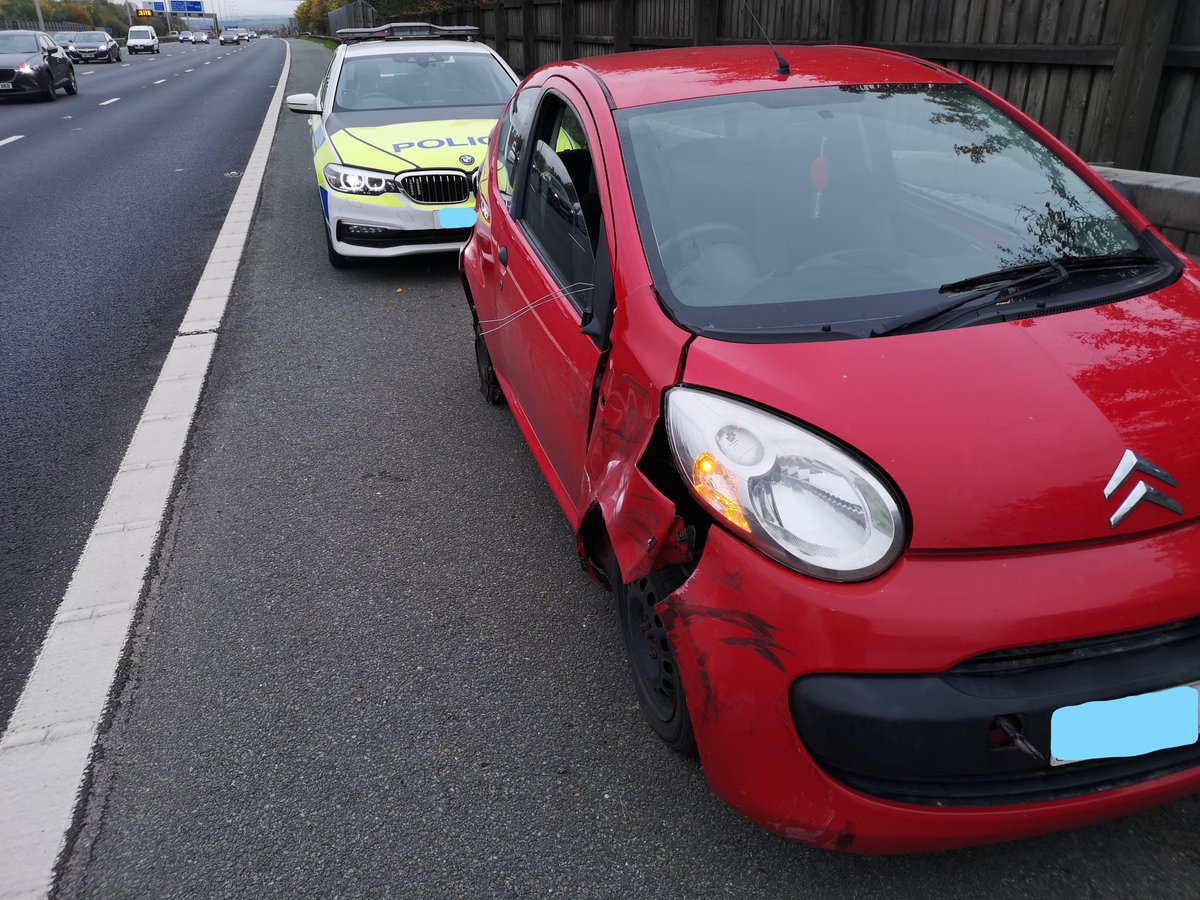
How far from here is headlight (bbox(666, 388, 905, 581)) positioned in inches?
68.2

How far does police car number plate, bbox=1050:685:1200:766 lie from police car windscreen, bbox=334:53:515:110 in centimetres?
693

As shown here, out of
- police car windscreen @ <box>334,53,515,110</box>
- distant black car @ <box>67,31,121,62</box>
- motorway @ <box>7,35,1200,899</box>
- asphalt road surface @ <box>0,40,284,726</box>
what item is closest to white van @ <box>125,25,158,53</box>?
distant black car @ <box>67,31,121,62</box>

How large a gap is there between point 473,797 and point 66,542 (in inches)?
83.0

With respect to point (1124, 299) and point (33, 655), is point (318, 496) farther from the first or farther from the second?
point (1124, 299)

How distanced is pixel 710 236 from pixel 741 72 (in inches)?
33.5

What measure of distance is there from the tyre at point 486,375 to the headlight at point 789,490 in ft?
8.41

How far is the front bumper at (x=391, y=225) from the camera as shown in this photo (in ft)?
21.5

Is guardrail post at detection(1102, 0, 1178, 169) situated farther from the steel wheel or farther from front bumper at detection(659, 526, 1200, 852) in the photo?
the steel wheel

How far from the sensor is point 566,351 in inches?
108

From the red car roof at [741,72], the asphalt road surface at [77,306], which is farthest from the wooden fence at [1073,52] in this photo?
the asphalt road surface at [77,306]

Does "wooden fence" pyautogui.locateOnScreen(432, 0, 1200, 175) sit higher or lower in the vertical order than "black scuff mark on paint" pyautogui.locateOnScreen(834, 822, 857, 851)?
higher

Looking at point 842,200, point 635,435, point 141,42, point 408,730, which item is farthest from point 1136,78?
point 141,42

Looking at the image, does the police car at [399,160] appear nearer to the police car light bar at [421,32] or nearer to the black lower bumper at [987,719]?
the police car light bar at [421,32]

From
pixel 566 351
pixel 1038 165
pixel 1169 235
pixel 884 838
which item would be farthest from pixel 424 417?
pixel 1169 235
